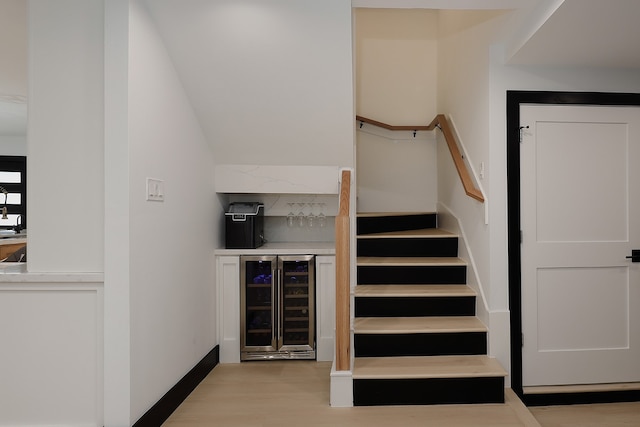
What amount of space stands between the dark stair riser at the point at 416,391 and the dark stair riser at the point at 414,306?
58 cm

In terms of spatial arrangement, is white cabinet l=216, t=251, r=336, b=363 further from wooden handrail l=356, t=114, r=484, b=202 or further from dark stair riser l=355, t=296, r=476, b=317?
wooden handrail l=356, t=114, r=484, b=202

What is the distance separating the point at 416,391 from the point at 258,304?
1.40 m

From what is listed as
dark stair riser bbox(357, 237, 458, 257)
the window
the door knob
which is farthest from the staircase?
the window

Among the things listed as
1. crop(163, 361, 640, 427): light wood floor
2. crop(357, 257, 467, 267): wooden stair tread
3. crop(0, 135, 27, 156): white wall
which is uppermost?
crop(0, 135, 27, 156): white wall

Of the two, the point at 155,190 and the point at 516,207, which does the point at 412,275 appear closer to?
the point at 516,207

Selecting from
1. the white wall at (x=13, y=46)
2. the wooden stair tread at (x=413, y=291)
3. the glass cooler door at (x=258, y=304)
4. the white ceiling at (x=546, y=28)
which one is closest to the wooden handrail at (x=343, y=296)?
the wooden stair tread at (x=413, y=291)

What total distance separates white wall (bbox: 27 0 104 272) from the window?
18.6 ft

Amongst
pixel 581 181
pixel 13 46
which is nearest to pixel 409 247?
pixel 581 181

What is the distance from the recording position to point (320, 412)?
7.72 feet

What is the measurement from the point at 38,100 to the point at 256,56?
3.93ft

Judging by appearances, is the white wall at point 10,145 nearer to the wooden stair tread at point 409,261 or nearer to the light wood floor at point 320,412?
the light wood floor at point 320,412

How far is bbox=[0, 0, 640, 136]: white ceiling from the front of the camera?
2.15m

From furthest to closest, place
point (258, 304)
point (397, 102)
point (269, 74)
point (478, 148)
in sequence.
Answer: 1. point (397, 102)
2. point (258, 304)
3. point (478, 148)
4. point (269, 74)

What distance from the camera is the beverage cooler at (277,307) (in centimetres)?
322
